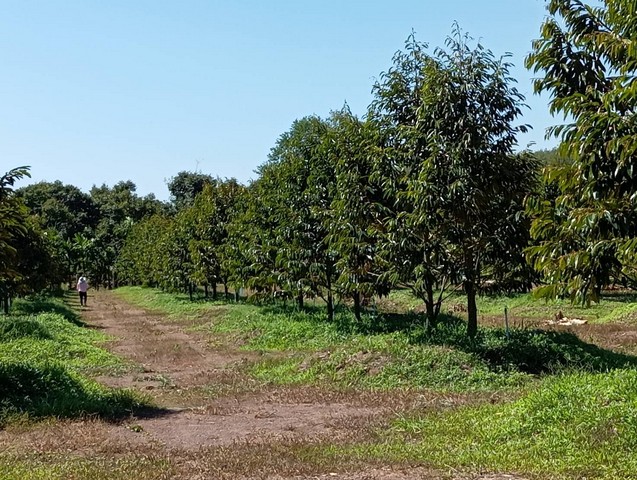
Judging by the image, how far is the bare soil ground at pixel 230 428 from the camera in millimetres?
7074

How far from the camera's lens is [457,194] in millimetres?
13883

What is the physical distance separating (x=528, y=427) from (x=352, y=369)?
245 inches

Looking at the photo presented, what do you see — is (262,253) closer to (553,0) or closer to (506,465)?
(553,0)

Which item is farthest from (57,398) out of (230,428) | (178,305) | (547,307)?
(178,305)


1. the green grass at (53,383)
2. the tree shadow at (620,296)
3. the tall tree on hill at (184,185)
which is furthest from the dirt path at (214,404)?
the tall tree on hill at (184,185)

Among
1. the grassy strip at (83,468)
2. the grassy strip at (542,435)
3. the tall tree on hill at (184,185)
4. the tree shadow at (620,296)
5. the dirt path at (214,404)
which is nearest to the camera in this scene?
the grassy strip at (542,435)

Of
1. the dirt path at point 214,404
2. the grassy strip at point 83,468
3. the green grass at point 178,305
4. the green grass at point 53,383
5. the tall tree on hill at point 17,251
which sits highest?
the tall tree on hill at point 17,251

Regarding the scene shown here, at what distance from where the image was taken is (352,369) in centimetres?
1380

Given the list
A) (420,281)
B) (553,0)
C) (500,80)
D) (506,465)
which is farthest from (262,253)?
(506,465)

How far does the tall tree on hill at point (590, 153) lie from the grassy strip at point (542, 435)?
1422 millimetres

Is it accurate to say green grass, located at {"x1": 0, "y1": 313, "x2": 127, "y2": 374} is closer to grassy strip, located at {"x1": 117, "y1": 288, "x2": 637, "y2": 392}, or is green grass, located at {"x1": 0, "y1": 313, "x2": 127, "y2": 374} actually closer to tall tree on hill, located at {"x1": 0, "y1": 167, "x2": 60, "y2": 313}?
tall tree on hill, located at {"x1": 0, "y1": 167, "x2": 60, "y2": 313}

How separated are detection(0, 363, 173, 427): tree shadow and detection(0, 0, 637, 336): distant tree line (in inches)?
77.4

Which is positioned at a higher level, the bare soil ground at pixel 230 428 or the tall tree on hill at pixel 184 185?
the tall tree on hill at pixel 184 185

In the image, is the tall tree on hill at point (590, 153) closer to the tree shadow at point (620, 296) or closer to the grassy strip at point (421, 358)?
the grassy strip at point (421, 358)
